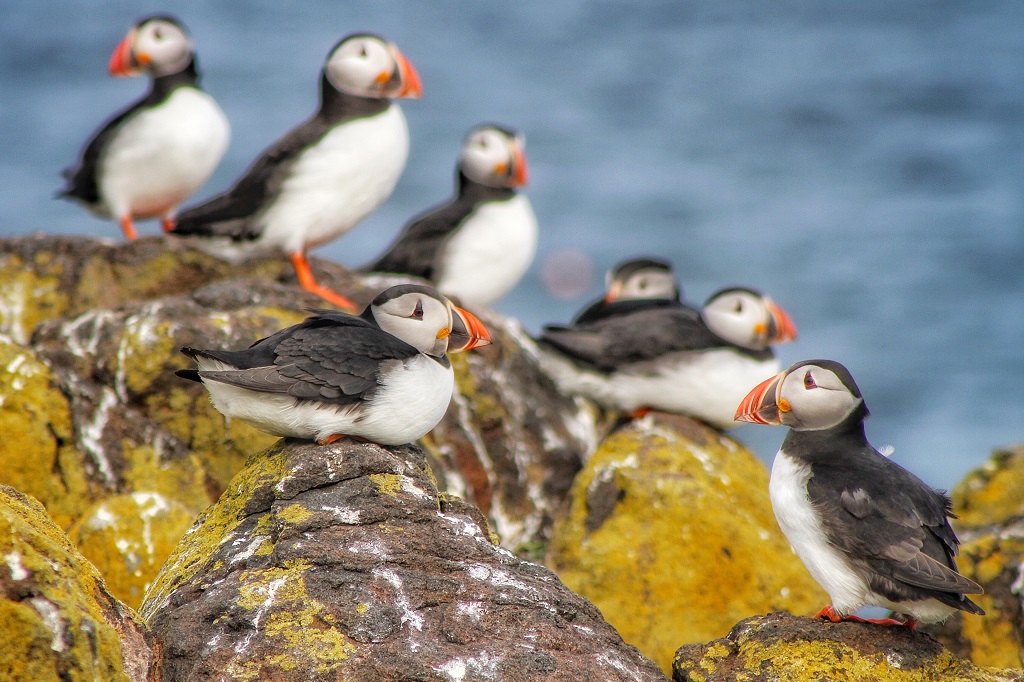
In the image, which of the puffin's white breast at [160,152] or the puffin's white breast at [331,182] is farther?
the puffin's white breast at [160,152]

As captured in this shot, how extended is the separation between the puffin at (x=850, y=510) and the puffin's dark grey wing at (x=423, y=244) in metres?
3.61

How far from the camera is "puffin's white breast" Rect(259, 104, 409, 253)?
721 centimetres

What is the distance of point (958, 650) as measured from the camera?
202 inches

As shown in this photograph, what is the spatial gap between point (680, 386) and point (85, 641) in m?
4.15

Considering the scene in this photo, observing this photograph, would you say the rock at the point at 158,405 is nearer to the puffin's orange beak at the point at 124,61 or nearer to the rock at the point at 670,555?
the rock at the point at 670,555

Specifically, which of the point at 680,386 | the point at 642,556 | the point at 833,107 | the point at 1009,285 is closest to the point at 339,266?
the point at 680,386

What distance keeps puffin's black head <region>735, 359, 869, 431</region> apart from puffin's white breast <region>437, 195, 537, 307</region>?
351 centimetres

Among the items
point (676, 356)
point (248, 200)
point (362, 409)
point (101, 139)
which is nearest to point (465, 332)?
point (362, 409)

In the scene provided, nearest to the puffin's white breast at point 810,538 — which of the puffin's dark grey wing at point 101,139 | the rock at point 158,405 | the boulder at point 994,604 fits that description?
the boulder at point 994,604

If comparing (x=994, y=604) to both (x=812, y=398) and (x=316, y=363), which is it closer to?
(x=812, y=398)

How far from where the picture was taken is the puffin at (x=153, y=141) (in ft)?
27.8

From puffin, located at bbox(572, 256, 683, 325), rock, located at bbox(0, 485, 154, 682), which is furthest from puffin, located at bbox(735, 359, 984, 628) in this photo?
puffin, located at bbox(572, 256, 683, 325)

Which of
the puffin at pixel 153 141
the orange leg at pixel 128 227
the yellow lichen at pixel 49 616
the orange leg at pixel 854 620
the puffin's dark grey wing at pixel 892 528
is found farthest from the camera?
the puffin at pixel 153 141

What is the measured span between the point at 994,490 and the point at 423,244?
364 cm
